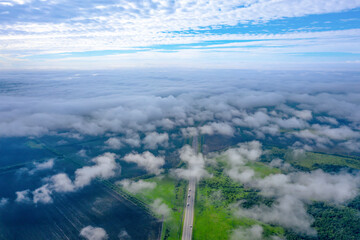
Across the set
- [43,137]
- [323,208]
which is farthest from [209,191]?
[43,137]

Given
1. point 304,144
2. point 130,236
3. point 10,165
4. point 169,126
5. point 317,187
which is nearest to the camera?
point 130,236

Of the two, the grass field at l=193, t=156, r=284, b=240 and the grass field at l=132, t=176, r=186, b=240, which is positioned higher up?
the grass field at l=132, t=176, r=186, b=240

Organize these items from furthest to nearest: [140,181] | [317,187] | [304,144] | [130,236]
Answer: [304,144]
[140,181]
[317,187]
[130,236]

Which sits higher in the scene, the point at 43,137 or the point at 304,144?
the point at 43,137

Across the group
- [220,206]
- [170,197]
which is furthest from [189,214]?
[220,206]

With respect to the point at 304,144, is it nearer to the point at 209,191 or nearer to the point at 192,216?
the point at 209,191

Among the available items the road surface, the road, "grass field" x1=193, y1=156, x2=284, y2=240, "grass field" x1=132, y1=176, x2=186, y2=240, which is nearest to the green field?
"grass field" x1=193, y1=156, x2=284, y2=240

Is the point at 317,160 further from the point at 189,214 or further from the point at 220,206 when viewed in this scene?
the point at 189,214

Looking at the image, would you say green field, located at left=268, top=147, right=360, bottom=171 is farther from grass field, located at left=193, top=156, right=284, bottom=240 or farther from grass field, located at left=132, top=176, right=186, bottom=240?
grass field, located at left=132, top=176, right=186, bottom=240

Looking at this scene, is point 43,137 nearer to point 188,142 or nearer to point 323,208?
point 188,142

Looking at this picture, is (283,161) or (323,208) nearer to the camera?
(323,208)
